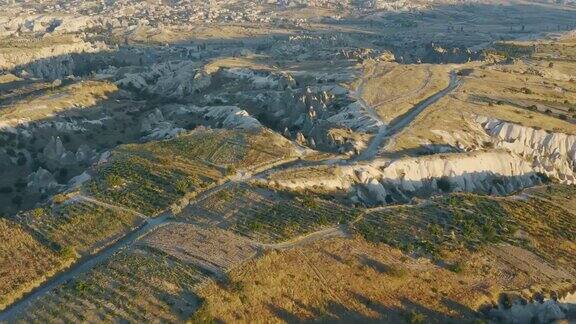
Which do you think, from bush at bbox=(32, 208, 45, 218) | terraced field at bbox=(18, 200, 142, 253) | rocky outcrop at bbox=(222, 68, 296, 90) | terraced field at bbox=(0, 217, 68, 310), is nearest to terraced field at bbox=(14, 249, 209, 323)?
terraced field at bbox=(0, 217, 68, 310)

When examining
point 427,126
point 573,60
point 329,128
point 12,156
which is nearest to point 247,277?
point 329,128

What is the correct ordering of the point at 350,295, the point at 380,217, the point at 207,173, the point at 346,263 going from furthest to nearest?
the point at 207,173
the point at 380,217
the point at 346,263
the point at 350,295

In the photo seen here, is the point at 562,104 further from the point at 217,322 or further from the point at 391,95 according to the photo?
the point at 217,322

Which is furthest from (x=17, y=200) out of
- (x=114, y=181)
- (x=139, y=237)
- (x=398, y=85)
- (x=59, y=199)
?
(x=398, y=85)

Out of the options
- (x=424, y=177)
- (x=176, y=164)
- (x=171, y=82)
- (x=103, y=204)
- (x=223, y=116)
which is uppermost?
(x=103, y=204)

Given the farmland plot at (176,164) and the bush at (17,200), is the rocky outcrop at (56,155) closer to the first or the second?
the bush at (17,200)

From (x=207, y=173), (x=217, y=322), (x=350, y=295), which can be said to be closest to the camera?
(x=217, y=322)

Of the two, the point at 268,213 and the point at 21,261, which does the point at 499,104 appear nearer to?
the point at 268,213
